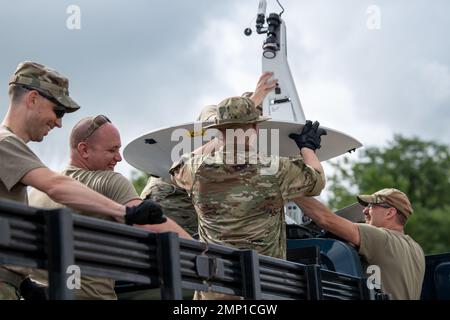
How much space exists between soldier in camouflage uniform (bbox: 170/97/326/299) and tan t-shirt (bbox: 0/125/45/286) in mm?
1308

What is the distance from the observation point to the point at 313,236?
281 inches

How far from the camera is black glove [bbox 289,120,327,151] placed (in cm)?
670

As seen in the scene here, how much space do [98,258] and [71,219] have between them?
0.78ft

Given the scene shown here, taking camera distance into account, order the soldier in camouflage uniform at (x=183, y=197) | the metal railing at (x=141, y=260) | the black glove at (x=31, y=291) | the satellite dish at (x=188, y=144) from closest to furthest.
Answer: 1. the metal railing at (x=141, y=260)
2. the black glove at (x=31, y=291)
3. the satellite dish at (x=188, y=144)
4. the soldier in camouflage uniform at (x=183, y=197)

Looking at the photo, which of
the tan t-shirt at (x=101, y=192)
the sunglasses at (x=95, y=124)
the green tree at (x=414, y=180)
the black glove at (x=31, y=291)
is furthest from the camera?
the green tree at (x=414, y=180)

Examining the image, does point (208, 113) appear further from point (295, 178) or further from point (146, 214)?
point (146, 214)

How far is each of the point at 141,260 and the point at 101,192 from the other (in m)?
1.10

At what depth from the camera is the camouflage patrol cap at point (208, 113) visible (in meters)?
7.01

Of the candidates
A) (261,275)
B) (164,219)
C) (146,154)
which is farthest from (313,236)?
(164,219)

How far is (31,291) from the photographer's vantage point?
5352 millimetres

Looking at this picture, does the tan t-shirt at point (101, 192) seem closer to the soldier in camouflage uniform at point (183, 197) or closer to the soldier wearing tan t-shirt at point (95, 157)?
the soldier wearing tan t-shirt at point (95, 157)

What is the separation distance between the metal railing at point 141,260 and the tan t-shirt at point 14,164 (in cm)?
63

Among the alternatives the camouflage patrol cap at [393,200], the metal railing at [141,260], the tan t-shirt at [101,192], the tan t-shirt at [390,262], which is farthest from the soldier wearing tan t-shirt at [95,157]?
the camouflage patrol cap at [393,200]

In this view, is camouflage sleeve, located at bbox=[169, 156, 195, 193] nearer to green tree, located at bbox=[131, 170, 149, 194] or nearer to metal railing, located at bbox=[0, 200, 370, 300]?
metal railing, located at bbox=[0, 200, 370, 300]
